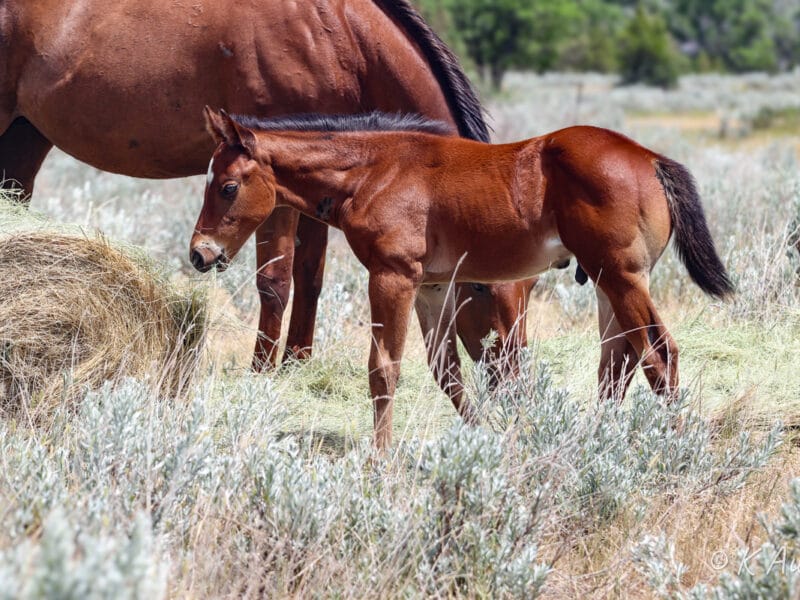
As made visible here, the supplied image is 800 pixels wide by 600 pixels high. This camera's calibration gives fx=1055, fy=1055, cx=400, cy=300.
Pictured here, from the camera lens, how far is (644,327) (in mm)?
4480

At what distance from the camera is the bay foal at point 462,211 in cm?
445

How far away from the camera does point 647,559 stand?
3391 mm

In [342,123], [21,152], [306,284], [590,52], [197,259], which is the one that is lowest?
[590,52]

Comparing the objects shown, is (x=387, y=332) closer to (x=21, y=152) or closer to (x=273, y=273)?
(x=273, y=273)

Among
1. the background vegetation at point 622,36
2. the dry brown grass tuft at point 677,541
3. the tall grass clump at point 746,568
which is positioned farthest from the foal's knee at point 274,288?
the background vegetation at point 622,36

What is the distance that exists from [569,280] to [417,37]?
8.73 ft

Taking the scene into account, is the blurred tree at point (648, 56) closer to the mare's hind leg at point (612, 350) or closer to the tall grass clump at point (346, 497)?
the mare's hind leg at point (612, 350)

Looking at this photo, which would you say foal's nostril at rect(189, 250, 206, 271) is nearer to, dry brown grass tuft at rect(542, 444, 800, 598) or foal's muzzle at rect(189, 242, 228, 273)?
foal's muzzle at rect(189, 242, 228, 273)

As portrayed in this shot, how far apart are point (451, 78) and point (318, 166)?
1.11 meters

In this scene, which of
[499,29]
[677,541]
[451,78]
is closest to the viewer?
[677,541]

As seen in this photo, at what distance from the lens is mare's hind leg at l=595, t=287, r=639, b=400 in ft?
15.7

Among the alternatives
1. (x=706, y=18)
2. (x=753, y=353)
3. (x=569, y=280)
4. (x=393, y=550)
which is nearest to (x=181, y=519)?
(x=393, y=550)

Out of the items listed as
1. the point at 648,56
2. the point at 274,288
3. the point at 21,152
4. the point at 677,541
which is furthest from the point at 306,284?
the point at 648,56

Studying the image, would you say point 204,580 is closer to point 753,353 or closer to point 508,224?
point 508,224
